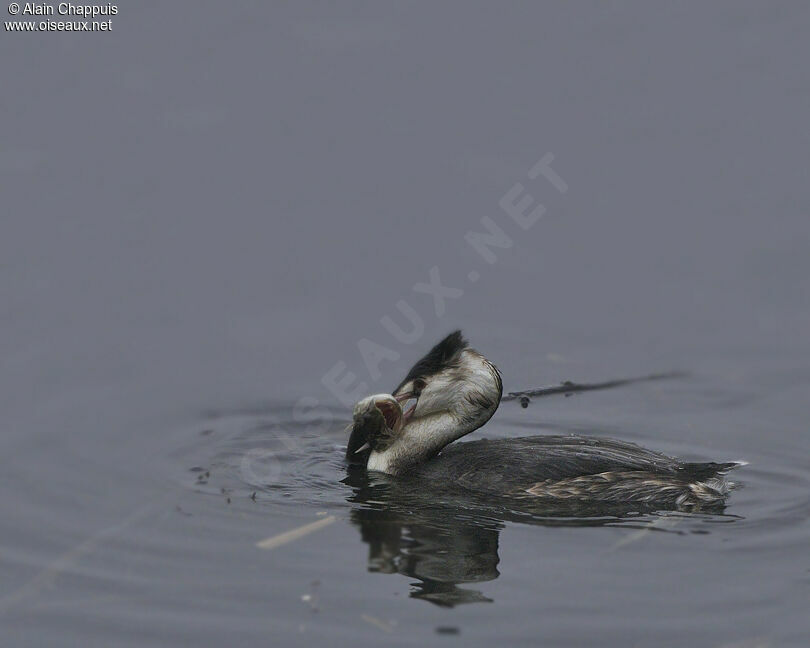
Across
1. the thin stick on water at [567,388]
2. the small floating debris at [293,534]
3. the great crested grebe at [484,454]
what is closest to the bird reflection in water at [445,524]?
the great crested grebe at [484,454]

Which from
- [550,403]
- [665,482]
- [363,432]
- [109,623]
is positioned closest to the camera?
[109,623]

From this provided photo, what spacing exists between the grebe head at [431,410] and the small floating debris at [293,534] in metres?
1.40

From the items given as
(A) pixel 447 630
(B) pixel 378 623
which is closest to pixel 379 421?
(B) pixel 378 623

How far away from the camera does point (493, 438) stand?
11.8 m

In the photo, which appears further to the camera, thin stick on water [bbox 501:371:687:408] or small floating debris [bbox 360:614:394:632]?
thin stick on water [bbox 501:371:687:408]

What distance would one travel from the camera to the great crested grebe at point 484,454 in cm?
1015

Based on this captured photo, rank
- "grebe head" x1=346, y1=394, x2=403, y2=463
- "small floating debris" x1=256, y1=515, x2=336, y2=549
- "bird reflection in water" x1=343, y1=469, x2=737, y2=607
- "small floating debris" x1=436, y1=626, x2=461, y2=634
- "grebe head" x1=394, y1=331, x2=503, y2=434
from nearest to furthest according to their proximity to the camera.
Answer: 1. "small floating debris" x1=436, y1=626, x2=461, y2=634
2. "bird reflection in water" x1=343, y1=469, x2=737, y2=607
3. "small floating debris" x1=256, y1=515, x2=336, y2=549
4. "grebe head" x1=394, y1=331, x2=503, y2=434
5. "grebe head" x1=346, y1=394, x2=403, y2=463

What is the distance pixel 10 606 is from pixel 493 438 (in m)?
Result: 4.82

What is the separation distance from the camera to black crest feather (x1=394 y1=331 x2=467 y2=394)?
10.9 m

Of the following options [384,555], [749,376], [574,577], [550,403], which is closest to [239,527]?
[384,555]

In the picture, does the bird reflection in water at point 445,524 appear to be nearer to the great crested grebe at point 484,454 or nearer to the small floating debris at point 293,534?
the great crested grebe at point 484,454

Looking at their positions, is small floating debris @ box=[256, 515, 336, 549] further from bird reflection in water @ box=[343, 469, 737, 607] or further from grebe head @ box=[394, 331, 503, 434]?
grebe head @ box=[394, 331, 503, 434]

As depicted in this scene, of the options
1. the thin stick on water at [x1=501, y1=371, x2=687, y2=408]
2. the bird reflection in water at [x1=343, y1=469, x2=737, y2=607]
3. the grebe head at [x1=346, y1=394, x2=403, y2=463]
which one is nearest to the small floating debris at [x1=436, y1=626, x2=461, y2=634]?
the bird reflection in water at [x1=343, y1=469, x2=737, y2=607]

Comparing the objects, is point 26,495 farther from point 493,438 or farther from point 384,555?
point 493,438
